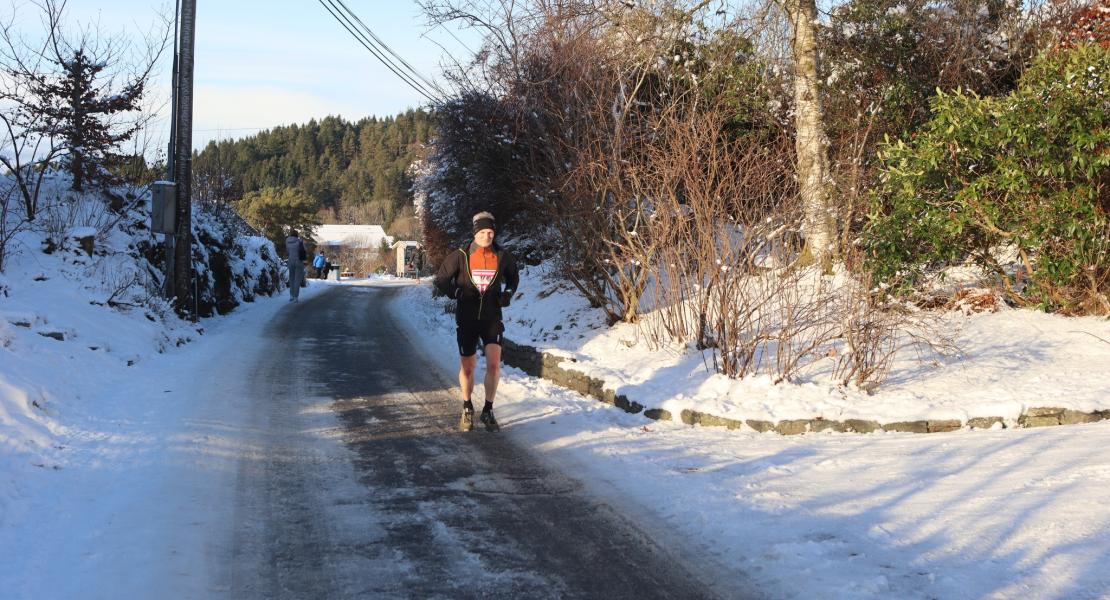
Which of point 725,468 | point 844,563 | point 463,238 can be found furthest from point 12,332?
point 463,238

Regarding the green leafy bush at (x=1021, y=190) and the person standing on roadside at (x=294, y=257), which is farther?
the person standing on roadside at (x=294, y=257)

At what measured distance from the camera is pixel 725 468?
5668 mm

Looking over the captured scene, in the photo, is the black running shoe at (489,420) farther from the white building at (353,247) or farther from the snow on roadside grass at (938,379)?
the white building at (353,247)

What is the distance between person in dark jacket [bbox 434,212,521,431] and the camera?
7.26 m

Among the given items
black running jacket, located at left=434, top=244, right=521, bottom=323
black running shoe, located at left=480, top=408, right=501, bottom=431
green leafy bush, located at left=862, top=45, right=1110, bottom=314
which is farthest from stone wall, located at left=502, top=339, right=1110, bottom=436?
green leafy bush, located at left=862, top=45, right=1110, bottom=314

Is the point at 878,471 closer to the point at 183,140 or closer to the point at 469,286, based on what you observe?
the point at 469,286

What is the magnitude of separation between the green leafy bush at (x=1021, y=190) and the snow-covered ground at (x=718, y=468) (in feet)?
2.33

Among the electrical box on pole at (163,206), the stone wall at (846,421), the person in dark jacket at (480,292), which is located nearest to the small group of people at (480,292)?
the person in dark jacket at (480,292)

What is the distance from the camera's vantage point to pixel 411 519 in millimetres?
4660

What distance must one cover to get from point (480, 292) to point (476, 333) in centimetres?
38

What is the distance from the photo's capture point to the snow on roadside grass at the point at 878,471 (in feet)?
12.4

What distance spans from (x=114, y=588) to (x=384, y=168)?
121 metres

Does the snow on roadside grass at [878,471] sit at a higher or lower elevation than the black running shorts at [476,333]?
lower

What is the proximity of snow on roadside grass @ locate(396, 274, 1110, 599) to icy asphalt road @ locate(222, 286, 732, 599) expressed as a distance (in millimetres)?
347
